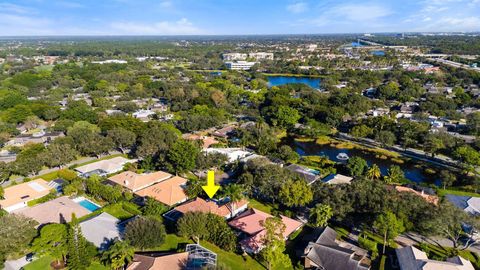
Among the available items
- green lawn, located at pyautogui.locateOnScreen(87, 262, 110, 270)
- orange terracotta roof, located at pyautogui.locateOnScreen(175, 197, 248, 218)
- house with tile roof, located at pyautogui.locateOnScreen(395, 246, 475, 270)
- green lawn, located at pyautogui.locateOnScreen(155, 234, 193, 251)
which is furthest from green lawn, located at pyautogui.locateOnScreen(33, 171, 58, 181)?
house with tile roof, located at pyautogui.locateOnScreen(395, 246, 475, 270)

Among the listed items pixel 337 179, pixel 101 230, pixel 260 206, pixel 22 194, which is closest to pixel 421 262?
pixel 260 206

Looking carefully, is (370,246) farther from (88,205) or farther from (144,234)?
(88,205)

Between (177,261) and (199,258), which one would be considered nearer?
(177,261)

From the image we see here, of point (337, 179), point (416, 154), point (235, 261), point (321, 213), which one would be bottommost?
point (235, 261)

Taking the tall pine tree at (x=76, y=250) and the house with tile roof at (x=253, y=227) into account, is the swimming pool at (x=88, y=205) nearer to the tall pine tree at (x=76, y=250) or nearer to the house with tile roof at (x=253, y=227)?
the tall pine tree at (x=76, y=250)

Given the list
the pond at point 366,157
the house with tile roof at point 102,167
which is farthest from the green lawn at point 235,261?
the pond at point 366,157

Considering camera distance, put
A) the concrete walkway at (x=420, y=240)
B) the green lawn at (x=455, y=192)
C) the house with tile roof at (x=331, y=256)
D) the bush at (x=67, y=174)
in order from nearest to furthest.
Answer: the house with tile roof at (x=331, y=256)
the concrete walkway at (x=420, y=240)
the green lawn at (x=455, y=192)
the bush at (x=67, y=174)
